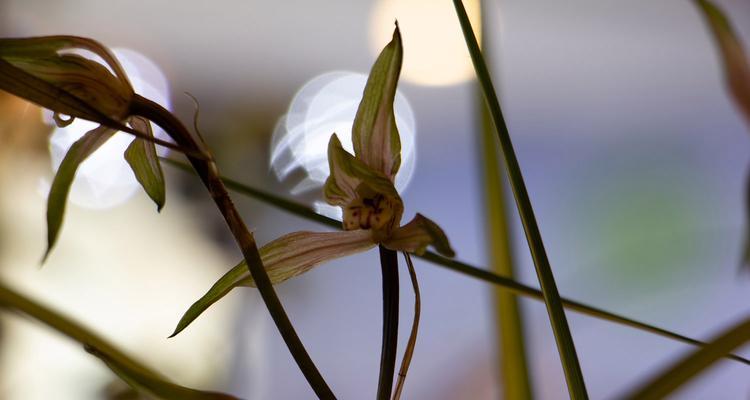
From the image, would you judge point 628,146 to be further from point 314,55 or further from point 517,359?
point 517,359

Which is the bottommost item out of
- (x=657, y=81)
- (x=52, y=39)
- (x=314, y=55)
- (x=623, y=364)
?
(x=52, y=39)

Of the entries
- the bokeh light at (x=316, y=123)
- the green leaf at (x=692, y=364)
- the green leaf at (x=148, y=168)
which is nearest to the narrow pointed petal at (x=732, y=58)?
the green leaf at (x=692, y=364)

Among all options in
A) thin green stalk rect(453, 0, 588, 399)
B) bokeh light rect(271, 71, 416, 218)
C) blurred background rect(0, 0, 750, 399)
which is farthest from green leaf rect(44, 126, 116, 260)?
bokeh light rect(271, 71, 416, 218)

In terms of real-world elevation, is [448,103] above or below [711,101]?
below

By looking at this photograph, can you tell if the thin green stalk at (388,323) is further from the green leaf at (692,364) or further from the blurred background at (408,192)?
the blurred background at (408,192)

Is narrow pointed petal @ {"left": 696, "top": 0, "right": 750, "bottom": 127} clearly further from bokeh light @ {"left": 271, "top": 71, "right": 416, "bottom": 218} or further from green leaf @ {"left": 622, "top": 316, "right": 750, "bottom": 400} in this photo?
bokeh light @ {"left": 271, "top": 71, "right": 416, "bottom": 218}

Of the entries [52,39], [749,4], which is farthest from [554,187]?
[52,39]

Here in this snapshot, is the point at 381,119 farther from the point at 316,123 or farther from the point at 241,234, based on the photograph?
the point at 316,123
